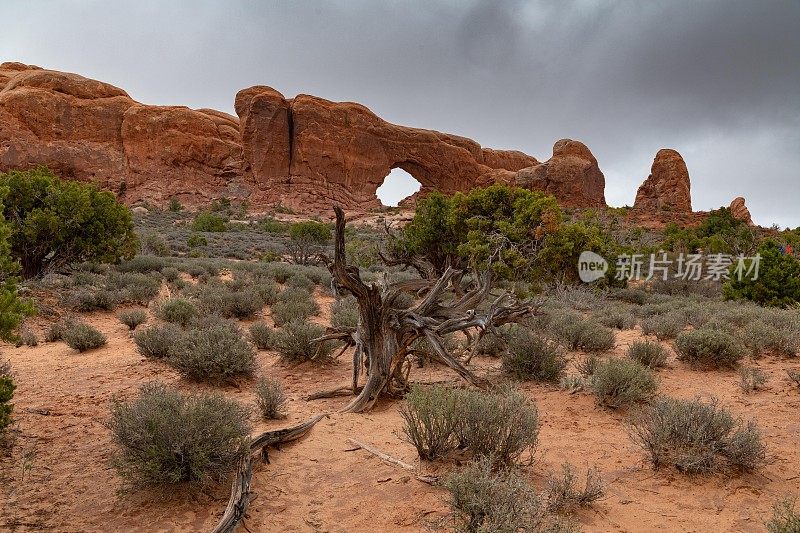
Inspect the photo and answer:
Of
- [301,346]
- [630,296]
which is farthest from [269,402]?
[630,296]

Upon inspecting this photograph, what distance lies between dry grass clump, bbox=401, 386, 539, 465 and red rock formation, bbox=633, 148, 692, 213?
52498 millimetres

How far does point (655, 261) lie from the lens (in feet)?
67.9

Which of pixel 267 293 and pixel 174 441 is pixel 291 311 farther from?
pixel 174 441

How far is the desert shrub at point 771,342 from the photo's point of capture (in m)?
6.98

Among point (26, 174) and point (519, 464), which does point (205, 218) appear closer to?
point (26, 174)

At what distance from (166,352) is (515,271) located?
329 inches

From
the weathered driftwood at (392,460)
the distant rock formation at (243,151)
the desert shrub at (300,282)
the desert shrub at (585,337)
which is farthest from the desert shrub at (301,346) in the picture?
the distant rock formation at (243,151)

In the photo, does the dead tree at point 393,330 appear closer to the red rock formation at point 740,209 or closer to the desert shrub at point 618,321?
the desert shrub at point 618,321

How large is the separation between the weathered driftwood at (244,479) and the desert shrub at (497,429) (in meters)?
1.53

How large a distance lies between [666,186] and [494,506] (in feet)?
191

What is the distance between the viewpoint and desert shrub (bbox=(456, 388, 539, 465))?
338 centimetres

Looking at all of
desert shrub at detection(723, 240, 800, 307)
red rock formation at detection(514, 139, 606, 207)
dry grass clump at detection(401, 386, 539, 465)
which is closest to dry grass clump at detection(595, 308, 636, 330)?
desert shrub at detection(723, 240, 800, 307)

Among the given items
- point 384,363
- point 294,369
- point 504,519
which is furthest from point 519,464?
point 294,369

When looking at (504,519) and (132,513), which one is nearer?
(504,519)
